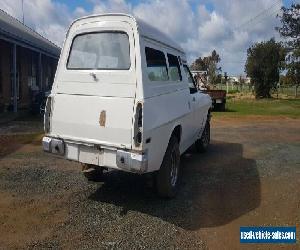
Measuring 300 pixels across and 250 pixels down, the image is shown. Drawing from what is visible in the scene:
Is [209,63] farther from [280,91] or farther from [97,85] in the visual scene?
[97,85]

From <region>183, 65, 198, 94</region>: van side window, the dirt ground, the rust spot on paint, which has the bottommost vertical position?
the dirt ground

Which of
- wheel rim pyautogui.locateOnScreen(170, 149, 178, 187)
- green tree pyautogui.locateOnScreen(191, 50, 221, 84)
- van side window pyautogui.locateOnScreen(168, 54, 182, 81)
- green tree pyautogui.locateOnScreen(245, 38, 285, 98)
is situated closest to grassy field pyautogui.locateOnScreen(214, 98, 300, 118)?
green tree pyautogui.locateOnScreen(245, 38, 285, 98)

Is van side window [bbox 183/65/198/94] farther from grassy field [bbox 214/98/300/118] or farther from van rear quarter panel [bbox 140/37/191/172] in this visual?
grassy field [bbox 214/98/300/118]

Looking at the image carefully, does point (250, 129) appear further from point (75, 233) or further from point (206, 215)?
point (75, 233)

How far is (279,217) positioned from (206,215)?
39.0 inches

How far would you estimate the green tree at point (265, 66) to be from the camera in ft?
127

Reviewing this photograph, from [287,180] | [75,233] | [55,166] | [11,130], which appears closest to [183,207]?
[75,233]

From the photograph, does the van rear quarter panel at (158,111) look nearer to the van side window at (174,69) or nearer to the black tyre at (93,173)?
the van side window at (174,69)

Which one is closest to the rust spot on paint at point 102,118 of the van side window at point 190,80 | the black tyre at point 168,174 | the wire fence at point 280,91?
the black tyre at point 168,174

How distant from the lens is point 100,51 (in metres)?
6.13

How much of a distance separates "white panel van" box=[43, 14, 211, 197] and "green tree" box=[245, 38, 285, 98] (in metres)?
33.9

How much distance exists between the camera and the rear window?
5898mm

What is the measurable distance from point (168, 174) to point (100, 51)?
6.79 feet

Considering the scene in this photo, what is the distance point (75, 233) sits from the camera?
496 cm
